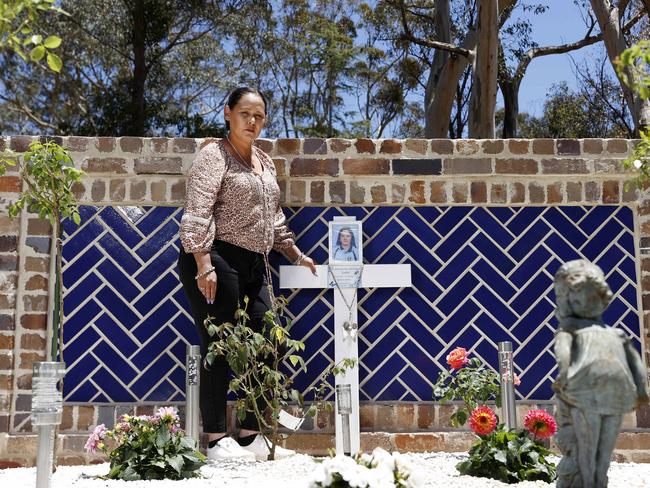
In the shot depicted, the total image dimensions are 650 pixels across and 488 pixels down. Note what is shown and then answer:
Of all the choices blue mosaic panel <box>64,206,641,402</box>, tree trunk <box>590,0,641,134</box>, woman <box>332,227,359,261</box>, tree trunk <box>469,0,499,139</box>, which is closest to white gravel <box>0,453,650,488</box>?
blue mosaic panel <box>64,206,641,402</box>

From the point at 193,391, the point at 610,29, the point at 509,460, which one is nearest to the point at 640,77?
the point at 509,460

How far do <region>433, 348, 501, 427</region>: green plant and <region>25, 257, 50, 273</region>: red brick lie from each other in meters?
2.14

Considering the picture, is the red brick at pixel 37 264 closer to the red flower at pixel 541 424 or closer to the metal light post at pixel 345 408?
the metal light post at pixel 345 408

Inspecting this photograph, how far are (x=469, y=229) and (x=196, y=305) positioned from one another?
1559mm

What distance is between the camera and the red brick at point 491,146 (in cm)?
462

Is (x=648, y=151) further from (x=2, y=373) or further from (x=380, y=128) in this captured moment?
(x=380, y=128)

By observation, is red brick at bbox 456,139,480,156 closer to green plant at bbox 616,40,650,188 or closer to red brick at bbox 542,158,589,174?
red brick at bbox 542,158,589,174

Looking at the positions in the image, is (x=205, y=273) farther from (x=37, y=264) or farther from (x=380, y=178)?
(x=380, y=178)

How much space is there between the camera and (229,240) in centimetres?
414

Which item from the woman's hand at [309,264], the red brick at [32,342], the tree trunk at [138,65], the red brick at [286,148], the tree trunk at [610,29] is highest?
the tree trunk at [138,65]

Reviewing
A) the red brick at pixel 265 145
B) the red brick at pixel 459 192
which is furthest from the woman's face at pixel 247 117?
the red brick at pixel 459 192

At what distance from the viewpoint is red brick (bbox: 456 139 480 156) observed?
15.2ft

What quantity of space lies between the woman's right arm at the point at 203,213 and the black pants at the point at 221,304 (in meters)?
0.08

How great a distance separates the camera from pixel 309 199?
15.1 feet
